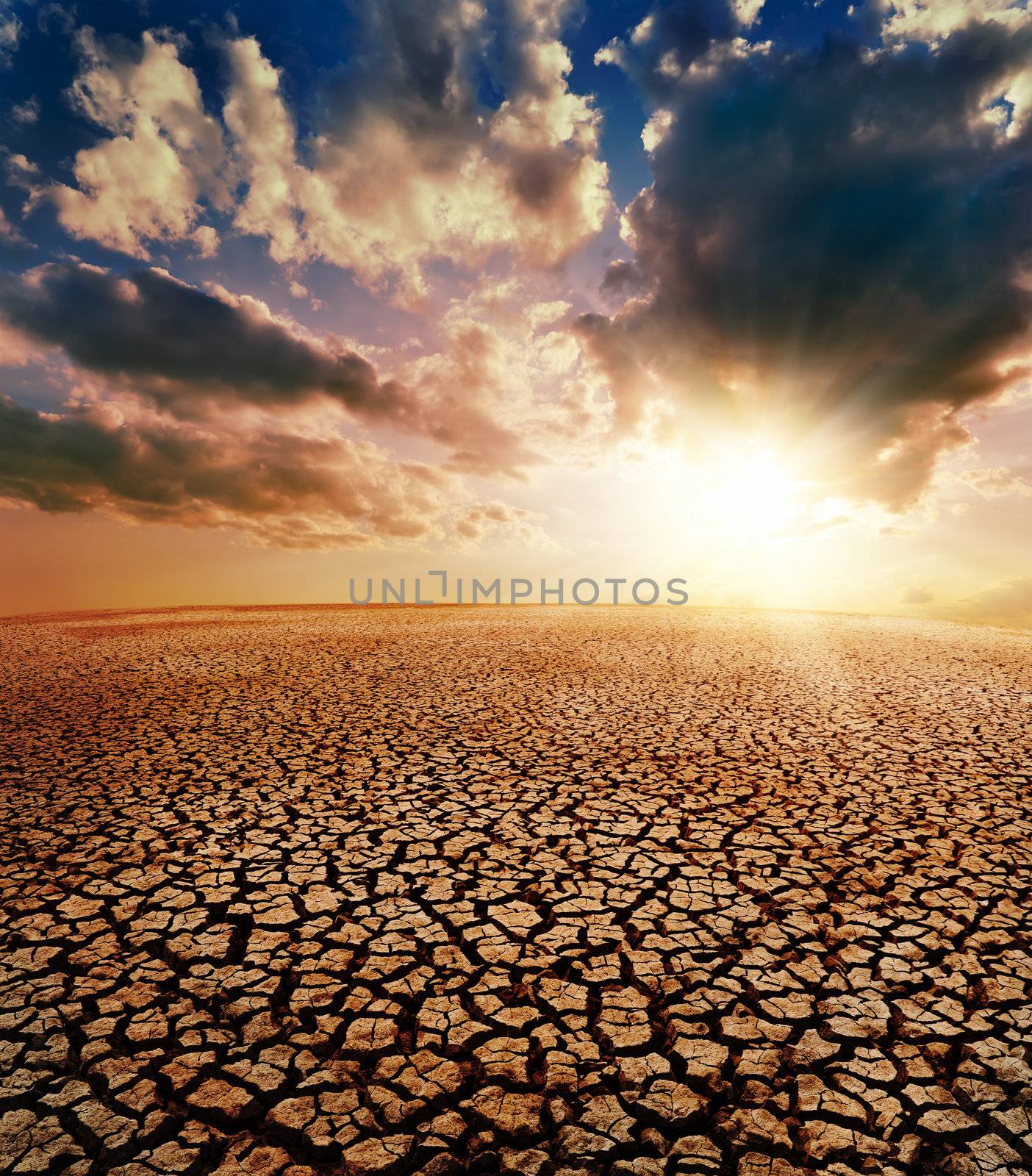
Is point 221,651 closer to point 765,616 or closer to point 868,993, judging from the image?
point 868,993

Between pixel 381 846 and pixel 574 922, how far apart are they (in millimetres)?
1558

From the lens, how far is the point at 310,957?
124 inches

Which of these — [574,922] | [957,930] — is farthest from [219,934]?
[957,930]

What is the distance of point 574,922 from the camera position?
11.4 ft

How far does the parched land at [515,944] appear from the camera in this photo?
2.22m

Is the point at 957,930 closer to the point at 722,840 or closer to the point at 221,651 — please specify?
the point at 722,840

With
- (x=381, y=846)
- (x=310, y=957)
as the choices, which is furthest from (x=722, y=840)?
A: (x=310, y=957)

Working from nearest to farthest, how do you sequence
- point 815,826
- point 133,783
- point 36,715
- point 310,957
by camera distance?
point 310,957
point 815,826
point 133,783
point 36,715

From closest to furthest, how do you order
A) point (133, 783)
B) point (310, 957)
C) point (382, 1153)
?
point (382, 1153) → point (310, 957) → point (133, 783)

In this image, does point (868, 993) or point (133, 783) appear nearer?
point (868, 993)

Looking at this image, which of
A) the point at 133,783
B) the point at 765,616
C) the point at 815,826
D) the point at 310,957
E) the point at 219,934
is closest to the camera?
the point at 310,957

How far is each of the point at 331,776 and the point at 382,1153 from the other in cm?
373

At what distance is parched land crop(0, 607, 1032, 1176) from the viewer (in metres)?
2.22

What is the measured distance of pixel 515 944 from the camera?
10.7 feet
